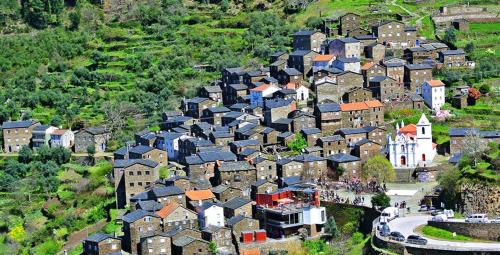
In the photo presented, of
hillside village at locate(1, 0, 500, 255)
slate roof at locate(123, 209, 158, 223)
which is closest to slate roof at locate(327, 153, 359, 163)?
hillside village at locate(1, 0, 500, 255)

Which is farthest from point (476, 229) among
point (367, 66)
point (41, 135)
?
point (41, 135)

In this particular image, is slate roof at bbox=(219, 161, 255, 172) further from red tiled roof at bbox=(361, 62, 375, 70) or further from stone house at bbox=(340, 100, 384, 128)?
red tiled roof at bbox=(361, 62, 375, 70)

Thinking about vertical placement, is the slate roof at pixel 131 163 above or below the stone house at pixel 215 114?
below

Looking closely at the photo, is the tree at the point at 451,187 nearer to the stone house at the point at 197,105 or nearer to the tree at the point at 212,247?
the tree at the point at 212,247

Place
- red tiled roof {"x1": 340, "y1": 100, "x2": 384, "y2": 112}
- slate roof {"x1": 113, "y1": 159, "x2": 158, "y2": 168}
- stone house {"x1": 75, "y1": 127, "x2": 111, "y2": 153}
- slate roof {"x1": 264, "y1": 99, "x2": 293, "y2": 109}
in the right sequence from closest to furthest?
slate roof {"x1": 113, "y1": 159, "x2": 158, "y2": 168} → red tiled roof {"x1": 340, "y1": 100, "x2": 384, "y2": 112} → slate roof {"x1": 264, "y1": 99, "x2": 293, "y2": 109} → stone house {"x1": 75, "y1": 127, "x2": 111, "y2": 153}

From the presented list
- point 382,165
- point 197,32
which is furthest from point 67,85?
point 382,165

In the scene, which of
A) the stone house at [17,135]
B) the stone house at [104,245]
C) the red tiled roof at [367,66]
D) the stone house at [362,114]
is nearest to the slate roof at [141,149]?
the stone house at [104,245]
